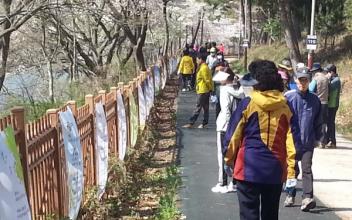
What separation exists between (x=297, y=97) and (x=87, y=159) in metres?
2.53

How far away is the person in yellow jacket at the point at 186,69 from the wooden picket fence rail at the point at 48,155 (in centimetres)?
1385

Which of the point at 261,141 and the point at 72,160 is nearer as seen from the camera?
the point at 261,141

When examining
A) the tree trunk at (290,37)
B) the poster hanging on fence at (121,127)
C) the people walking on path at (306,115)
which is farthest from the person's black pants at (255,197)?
the tree trunk at (290,37)

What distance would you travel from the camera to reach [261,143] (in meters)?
4.56

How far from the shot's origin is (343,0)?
2709 centimetres

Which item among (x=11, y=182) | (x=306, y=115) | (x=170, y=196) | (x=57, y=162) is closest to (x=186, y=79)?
(x=170, y=196)

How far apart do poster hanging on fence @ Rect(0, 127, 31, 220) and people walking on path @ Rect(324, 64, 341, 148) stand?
27.4ft

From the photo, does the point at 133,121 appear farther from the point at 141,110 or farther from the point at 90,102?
the point at 90,102

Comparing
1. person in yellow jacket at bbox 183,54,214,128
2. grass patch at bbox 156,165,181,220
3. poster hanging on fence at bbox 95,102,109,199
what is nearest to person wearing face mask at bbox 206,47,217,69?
person in yellow jacket at bbox 183,54,214,128

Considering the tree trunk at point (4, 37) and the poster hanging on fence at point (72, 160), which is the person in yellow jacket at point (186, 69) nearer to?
the tree trunk at point (4, 37)

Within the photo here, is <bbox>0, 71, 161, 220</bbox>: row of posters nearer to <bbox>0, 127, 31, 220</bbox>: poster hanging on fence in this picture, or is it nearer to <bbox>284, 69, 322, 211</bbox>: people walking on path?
<bbox>0, 127, 31, 220</bbox>: poster hanging on fence

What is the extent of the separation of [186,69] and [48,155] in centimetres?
1602

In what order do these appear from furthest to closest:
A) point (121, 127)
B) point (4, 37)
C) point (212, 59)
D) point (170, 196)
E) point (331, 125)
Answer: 1. point (212, 59)
2. point (4, 37)
3. point (331, 125)
4. point (121, 127)
5. point (170, 196)

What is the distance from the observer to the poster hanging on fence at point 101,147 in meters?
6.38
